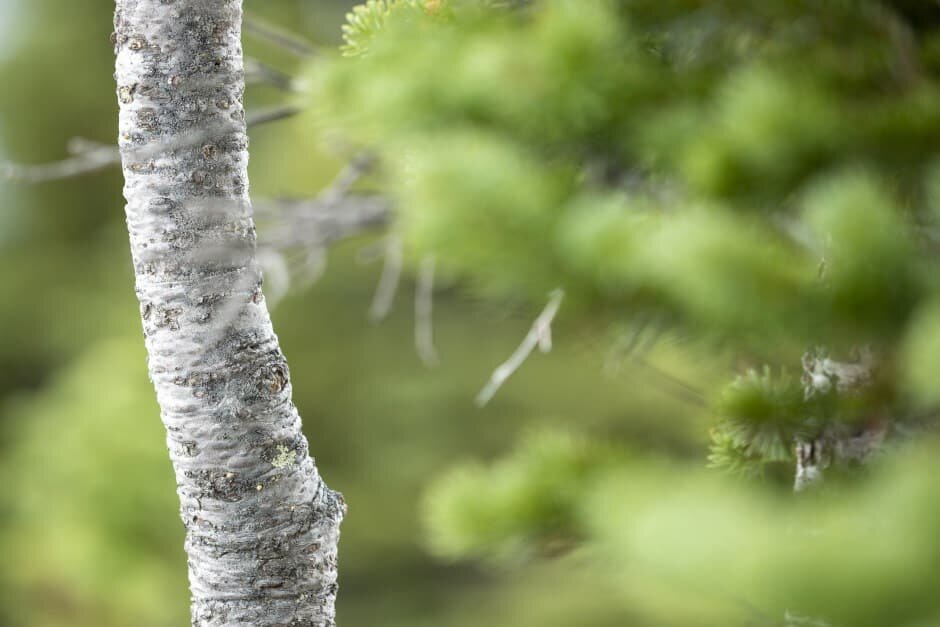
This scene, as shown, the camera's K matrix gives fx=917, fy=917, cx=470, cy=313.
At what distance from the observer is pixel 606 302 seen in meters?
0.61

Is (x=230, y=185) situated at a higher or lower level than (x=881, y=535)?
higher

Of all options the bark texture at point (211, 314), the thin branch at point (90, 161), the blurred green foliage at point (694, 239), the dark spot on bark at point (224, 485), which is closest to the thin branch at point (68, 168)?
the thin branch at point (90, 161)

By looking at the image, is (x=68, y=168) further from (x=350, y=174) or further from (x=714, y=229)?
(x=714, y=229)

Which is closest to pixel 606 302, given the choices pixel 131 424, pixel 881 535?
pixel 881 535

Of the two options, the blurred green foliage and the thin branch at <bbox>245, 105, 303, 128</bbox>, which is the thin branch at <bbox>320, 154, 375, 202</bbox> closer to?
the thin branch at <bbox>245, 105, 303, 128</bbox>

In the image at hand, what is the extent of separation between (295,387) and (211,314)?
4.46 m

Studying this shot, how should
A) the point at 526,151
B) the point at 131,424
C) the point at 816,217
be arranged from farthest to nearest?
the point at 131,424, the point at 526,151, the point at 816,217

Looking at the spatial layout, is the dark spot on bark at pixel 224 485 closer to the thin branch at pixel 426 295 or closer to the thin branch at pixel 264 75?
the thin branch at pixel 426 295

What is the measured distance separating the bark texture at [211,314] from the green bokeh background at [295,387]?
379cm

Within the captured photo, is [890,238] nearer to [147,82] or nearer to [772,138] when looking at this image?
[772,138]

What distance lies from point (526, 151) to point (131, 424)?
164 inches

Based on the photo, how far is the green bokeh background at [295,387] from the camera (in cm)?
484

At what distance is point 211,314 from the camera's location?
0.96m

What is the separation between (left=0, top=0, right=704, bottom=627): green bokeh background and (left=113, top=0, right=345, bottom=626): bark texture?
3.79 m
